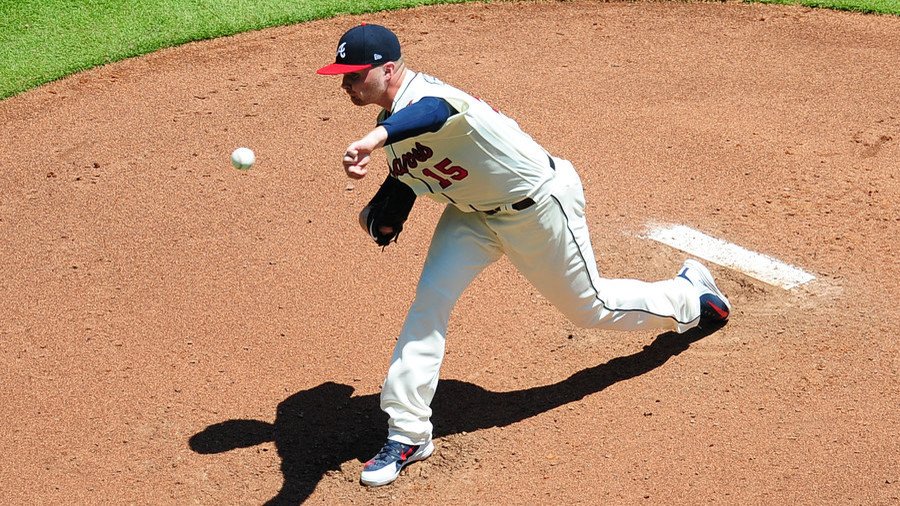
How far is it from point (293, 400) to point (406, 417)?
0.78 m

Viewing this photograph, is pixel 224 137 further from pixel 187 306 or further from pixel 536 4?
pixel 536 4

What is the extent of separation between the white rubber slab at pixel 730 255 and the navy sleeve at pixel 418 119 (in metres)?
2.30

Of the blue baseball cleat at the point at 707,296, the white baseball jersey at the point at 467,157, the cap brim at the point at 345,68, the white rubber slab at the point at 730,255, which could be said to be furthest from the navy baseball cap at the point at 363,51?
the white rubber slab at the point at 730,255

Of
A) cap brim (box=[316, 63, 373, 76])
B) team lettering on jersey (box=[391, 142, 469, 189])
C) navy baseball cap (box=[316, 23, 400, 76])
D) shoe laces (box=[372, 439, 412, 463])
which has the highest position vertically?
navy baseball cap (box=[316, 23, 400, 76])

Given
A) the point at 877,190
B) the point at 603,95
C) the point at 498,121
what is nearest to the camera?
the point at 498,121

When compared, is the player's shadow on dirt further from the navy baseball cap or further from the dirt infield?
the navy baseball cap

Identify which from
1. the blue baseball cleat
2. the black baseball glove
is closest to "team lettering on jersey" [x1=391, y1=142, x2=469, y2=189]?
the black baseball glove

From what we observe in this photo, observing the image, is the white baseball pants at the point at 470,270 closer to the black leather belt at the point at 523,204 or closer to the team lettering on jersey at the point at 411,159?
the black leather belt at the point at 523,204

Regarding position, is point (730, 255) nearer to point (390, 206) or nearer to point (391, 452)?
point (390, 206)

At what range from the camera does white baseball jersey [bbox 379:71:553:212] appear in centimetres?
422

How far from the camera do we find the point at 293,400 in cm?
505

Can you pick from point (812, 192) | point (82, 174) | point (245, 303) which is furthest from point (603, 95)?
point (82, 174)

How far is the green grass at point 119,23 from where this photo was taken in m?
8.10

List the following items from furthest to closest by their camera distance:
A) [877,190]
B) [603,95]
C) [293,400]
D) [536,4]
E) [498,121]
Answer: [536,4] < [603,95] < [877,190] < [293,400] < [498,121]
